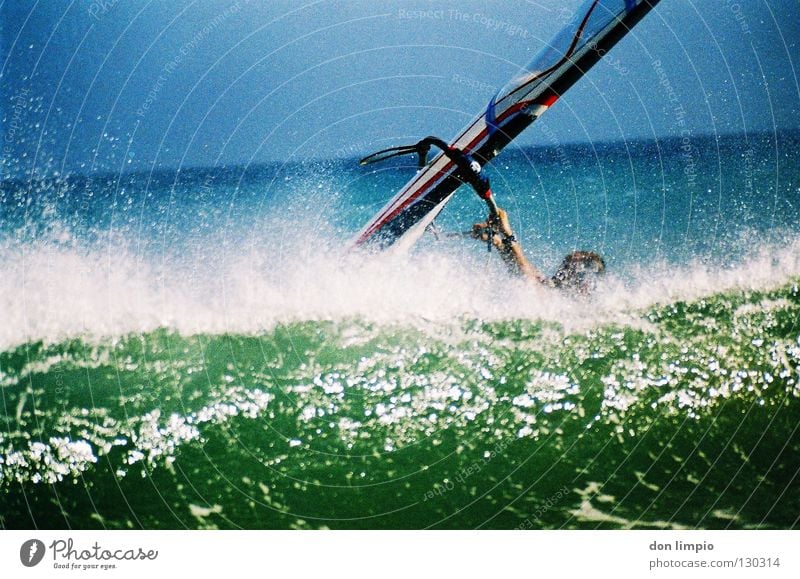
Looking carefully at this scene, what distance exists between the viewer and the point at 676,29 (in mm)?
1757

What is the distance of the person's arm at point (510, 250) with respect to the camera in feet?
5.79

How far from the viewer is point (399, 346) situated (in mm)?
1764

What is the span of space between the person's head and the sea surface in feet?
0.09

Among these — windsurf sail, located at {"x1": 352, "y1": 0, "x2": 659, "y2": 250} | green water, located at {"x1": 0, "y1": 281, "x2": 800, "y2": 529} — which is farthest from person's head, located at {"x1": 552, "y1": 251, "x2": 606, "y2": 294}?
windsurf sail, located at {"x1": 352, "y1": 0, "x2": 659, "y2": 250}

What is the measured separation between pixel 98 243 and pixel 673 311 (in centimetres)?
150

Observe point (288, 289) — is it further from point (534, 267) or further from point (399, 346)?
point (534, 267)

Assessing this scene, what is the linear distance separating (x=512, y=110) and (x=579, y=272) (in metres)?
0.45

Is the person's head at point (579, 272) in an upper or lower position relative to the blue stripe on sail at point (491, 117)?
lower
